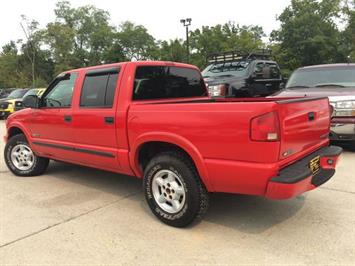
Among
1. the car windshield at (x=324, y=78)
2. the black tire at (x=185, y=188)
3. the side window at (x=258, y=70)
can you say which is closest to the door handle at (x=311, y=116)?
the black tire at (x=185, y=188)

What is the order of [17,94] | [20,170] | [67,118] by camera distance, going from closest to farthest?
[67,118] → [20,170] → [17,94]

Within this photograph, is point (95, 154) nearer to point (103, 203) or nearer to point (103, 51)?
point (103, 203)

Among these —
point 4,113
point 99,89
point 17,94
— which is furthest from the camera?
point 17,94

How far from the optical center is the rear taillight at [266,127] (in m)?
3.37

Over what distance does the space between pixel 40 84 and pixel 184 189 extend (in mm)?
47536

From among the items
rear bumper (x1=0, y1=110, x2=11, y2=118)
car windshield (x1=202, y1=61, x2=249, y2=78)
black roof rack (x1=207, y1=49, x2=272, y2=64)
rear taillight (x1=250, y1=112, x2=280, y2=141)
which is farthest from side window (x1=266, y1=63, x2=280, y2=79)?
rear bumper (x1=0, y1=110, x2=11, y2=118)

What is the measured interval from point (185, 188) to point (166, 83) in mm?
1699

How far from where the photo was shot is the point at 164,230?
13.4ft

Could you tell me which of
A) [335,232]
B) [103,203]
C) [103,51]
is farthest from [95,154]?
[103,51]

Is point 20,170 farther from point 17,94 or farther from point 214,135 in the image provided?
point 17,94

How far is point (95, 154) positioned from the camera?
5.00 metres

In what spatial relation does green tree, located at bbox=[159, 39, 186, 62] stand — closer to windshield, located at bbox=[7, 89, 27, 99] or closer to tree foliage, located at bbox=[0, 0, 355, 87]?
tree foliage, located at bbox=[0, 0, 355, 87]

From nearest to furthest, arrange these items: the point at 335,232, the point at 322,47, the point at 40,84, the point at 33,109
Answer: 1. the point at 335,232
2. the point at 33,109
3. the point at 322,47
4. the point at 40,84

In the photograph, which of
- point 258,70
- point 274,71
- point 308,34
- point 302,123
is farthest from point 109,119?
point 308,34
